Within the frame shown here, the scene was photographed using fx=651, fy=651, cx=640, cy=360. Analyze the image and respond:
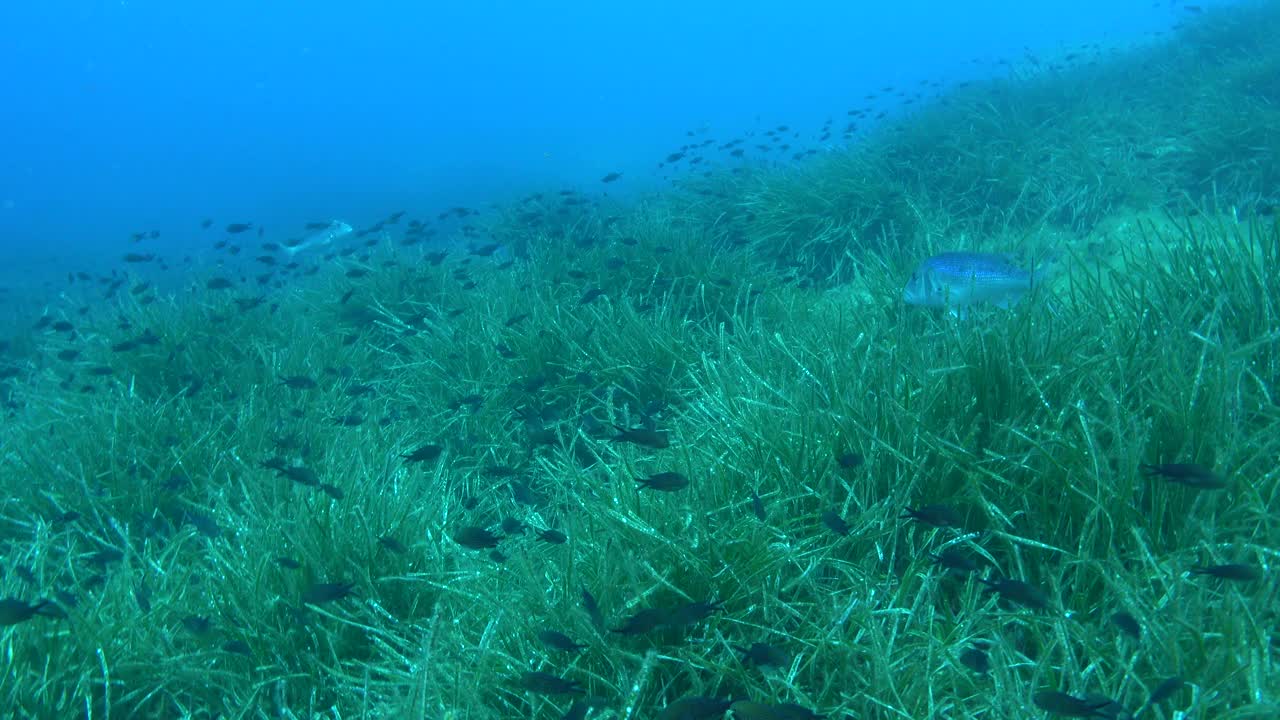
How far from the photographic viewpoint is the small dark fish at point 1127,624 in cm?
165

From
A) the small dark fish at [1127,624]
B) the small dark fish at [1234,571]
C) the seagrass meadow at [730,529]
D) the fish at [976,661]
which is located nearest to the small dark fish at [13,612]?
the seagrass meadow at [730,529]

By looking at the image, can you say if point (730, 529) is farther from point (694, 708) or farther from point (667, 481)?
point (694, 708)

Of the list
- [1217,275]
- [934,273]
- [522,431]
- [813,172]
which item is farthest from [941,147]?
[522,431]

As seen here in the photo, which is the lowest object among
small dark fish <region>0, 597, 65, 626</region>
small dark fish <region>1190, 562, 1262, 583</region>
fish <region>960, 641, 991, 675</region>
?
fish <region>960, 641, 991, 675</region>

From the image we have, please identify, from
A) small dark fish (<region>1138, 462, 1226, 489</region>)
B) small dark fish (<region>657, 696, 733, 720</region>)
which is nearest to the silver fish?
small dark fish (<region>657, 696, 733, 720</region>)

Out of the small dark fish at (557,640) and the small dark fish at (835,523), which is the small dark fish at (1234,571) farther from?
the small dark fish at (557,640)

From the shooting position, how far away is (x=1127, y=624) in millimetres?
1655

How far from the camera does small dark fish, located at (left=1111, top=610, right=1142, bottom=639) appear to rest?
65.0 inches

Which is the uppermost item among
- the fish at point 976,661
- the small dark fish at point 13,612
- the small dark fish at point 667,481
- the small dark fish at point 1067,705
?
the small dark fish at point 13,612

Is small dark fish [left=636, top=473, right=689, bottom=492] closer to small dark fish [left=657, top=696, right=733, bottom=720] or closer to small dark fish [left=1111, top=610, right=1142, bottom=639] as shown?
small dark fish [left=657, top=696, right=733, bottom=720]

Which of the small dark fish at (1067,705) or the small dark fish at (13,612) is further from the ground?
the small dark fish at (13,612)

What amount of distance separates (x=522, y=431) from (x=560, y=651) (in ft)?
9.11

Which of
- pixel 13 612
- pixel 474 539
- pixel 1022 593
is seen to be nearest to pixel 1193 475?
pixel 1022 593

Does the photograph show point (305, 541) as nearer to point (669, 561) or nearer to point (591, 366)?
point (669, 561)
